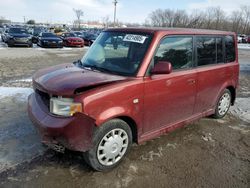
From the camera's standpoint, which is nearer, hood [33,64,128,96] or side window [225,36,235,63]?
hood [33,64,128,96]

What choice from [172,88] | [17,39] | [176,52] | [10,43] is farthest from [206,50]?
[10,43]

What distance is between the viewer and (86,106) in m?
2.90

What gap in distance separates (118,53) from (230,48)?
260 centimetres

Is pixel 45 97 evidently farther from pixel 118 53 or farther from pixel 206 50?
pixel 206 50

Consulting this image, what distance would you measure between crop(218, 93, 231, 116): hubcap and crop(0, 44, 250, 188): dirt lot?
1.28 feet

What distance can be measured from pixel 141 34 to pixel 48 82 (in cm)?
150

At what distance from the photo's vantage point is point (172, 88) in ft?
12.5

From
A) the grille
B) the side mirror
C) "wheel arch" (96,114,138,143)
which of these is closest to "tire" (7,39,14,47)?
the grille

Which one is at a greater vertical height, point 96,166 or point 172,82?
point 172,82

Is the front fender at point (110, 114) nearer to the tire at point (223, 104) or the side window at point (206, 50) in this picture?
the side window at point (206, 50)

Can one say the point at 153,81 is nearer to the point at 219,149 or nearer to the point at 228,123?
the point at 219,149

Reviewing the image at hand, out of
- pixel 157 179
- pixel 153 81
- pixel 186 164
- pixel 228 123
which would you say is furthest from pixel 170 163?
pixel 228 123

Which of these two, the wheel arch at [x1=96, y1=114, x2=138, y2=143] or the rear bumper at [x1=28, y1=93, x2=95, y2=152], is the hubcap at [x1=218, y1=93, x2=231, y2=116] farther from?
the rear bumper at [x1=28, y1=93, x2=95, y2=152]

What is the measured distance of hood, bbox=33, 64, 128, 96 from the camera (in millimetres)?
3008
